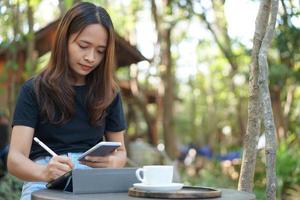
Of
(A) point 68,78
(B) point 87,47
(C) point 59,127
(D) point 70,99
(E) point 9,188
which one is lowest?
(E) point 9,188

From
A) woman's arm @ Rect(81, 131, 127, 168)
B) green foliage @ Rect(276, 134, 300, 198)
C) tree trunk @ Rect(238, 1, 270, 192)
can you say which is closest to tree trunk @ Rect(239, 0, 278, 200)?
tree trunk @ Rect(238, 1, 270, 192)

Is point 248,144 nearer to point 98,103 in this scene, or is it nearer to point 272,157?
point 272,157

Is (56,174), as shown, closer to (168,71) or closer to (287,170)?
(287,170)

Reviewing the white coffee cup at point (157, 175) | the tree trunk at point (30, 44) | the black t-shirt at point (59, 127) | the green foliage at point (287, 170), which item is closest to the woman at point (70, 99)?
the black t-shirt at point (59, 127)

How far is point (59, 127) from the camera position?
9.41 feet

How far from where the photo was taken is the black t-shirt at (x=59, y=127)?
2790 millimetres

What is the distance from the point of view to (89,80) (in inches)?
119

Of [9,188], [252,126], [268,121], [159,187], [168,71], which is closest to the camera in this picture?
[159,187]

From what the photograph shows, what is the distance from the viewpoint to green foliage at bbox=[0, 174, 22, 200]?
5980mm

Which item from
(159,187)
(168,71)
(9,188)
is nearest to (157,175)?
(159,187)

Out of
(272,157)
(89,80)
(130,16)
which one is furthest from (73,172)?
(130,16)

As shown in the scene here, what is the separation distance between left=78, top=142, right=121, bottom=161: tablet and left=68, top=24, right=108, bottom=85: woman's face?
44 centimetres

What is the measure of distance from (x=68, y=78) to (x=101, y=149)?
538mm

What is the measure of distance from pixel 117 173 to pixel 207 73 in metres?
25.9
